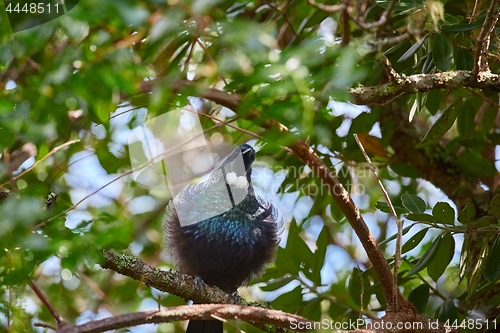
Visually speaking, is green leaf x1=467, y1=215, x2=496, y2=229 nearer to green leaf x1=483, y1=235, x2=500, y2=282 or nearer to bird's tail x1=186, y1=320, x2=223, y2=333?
green leaf x1=483, y1=235, x2=500, y2=282

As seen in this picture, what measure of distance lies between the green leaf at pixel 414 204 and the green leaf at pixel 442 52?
53 cm

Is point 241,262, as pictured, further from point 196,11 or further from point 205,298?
point 196,11

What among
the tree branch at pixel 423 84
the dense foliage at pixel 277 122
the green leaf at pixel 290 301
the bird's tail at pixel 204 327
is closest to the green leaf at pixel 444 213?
the dense foliage at pixel 277 122

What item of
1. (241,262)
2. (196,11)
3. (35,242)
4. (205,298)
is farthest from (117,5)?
(241,262)

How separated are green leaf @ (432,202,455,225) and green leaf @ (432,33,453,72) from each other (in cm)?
55

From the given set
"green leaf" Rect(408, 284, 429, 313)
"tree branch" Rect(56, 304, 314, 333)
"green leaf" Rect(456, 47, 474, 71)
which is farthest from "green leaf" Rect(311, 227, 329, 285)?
"tree branch" Rect(56, 304, 314, 333)

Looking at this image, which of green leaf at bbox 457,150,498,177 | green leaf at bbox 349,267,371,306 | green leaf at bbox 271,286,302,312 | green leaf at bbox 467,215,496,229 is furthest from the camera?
green leaf at bbox 457,150,498,177

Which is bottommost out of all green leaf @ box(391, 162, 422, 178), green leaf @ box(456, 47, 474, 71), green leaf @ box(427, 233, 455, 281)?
green leaf @ box(391, 162, 422, 178)

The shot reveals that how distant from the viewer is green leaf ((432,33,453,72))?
2.52 metres

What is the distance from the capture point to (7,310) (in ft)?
6.86

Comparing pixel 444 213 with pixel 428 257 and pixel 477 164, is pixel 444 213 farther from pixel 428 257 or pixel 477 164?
pixel 477 164

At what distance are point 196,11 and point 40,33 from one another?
487 mm

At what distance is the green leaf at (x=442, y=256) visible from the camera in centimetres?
260

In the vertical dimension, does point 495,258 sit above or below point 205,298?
above
